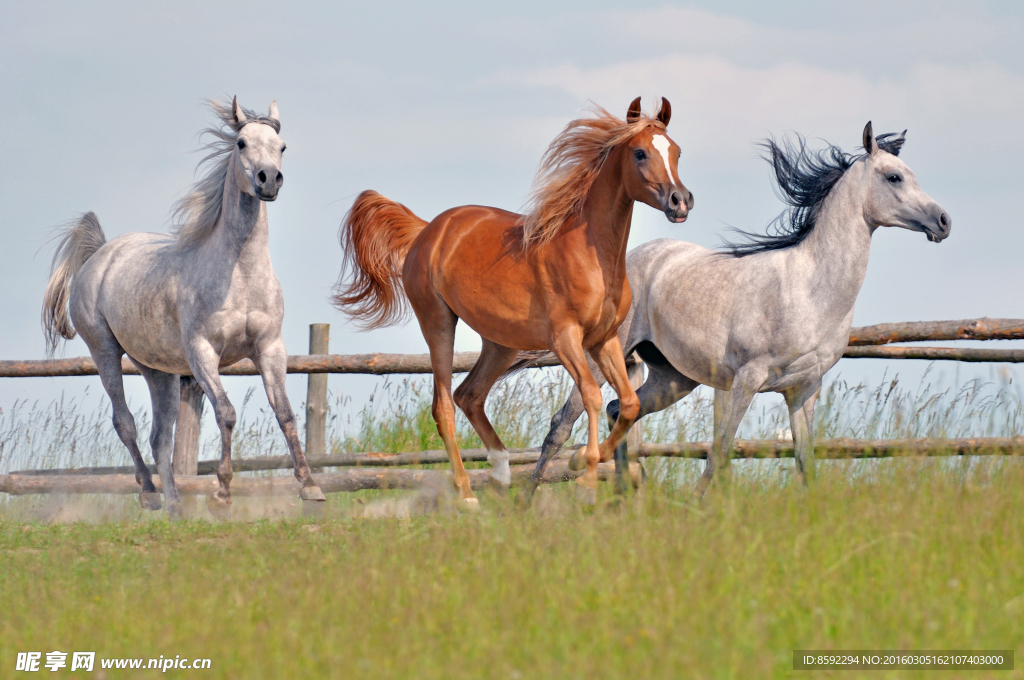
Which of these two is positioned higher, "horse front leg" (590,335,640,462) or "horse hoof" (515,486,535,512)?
"horse front leg" (590,335,640,462)

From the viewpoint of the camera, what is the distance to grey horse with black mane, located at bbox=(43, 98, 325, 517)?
6.63m

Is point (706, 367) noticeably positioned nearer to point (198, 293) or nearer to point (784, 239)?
point (784, 239)

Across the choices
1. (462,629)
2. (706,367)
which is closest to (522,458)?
(706,367)

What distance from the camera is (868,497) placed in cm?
445

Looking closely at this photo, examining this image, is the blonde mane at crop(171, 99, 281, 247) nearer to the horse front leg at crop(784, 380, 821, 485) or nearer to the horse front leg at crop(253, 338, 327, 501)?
the horse front leg at crop(253, 338, 327, 501)

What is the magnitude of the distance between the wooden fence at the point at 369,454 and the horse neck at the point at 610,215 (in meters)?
2.57

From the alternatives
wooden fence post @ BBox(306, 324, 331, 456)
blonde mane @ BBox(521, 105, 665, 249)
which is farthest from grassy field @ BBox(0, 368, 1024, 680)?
wooden fence post @ BBox(306, 324, 331, 456)

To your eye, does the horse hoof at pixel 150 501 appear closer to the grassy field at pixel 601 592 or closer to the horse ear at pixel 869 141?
the grassy field at pixel 601 592

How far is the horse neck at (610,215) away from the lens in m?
5.59

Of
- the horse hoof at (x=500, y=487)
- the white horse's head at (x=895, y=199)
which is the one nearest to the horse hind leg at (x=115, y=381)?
the horse hoof at (x=500, y=487)

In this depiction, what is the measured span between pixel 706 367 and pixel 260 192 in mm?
3126

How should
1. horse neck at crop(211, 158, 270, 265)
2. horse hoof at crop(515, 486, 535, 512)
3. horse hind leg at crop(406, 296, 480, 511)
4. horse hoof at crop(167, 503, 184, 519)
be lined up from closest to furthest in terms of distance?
1. horse hoof at crop(515, 486, 535, 512)
2. horse hind leg at crop(406, 296, 480, 511)
3. horse neck at crop(211, 158, 270, 265)
4. horse hoof at crop(167, 503, 184, 519)

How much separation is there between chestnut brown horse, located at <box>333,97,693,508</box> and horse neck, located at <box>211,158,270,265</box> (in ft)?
3.68

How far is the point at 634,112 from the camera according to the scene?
5.61m
